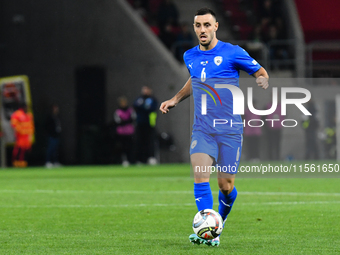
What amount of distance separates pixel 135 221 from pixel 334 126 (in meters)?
16.3

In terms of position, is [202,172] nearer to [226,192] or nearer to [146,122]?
[226,192]

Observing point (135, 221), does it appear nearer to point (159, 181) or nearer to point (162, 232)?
point (162, 232)

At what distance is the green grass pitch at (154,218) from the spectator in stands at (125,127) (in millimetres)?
7272

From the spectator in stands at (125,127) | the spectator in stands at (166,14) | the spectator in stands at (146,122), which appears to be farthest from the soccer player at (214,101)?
the spectator in stands at (166,14)

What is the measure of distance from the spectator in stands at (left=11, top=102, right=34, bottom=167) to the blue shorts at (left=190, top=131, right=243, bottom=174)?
1624 cm

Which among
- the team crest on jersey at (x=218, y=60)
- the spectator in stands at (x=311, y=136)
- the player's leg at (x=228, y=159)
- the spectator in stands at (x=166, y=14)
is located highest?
the spectator in stands at (x=166, y=14)

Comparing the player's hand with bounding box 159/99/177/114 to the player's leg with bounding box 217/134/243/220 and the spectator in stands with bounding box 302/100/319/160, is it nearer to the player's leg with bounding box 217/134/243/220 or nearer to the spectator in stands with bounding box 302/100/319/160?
the player's leg with bounding box 217/134/243/220

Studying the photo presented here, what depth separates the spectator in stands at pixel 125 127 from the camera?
22.1 meters

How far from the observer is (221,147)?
680cm

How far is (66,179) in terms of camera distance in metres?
16.2

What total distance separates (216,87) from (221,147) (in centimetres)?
56

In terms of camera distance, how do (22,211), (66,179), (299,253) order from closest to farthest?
1. (299,253)
2. (22,211)
3. (66,179)

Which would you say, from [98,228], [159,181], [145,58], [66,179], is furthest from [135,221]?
[145,58]

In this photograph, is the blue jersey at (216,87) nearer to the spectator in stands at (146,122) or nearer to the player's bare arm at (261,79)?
the player's bare arm at (261,79)
